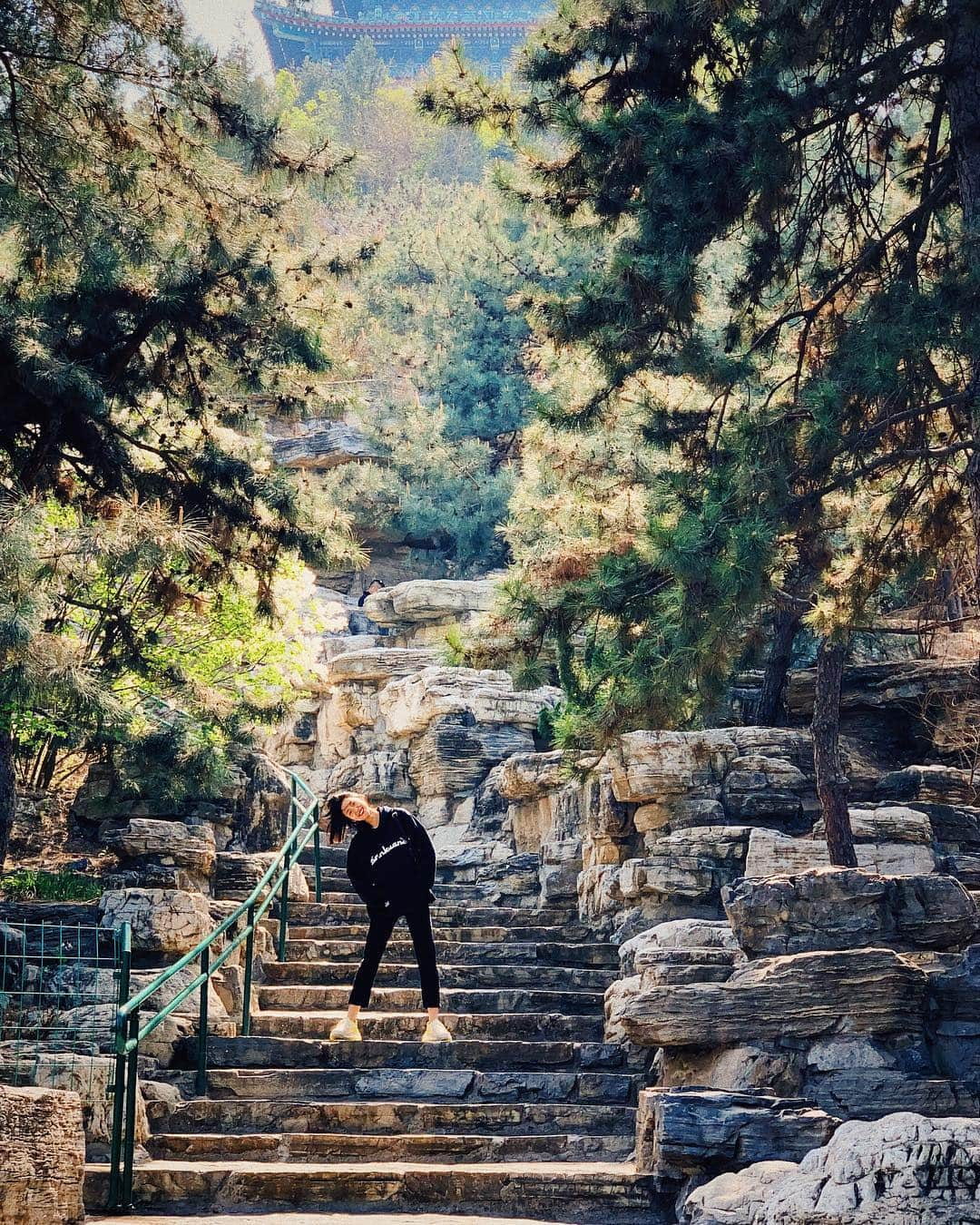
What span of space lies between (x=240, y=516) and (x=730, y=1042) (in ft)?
18.2

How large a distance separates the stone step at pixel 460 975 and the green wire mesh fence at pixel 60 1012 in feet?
4.57

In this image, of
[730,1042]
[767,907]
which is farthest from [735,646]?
[730,1042]

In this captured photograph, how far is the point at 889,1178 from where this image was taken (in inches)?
175

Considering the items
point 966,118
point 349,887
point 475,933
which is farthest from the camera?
point 349,887

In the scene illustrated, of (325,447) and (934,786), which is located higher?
(325,447)

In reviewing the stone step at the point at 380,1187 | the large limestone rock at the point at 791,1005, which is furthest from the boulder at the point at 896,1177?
the large limestone rock at the point at 791,1005

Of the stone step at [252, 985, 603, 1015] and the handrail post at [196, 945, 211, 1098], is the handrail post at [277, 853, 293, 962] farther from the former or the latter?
the handrail post at [196, 945, 211, 1098]

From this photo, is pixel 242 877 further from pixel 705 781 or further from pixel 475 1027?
pixel 705 781

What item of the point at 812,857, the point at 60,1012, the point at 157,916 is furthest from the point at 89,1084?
the point at 812,857

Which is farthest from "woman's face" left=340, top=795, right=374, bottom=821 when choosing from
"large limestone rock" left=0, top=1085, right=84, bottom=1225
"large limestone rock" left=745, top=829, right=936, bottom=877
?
"large limestone rock" left=745, top=829, right=936, bottom=877

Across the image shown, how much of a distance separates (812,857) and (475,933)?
273cm

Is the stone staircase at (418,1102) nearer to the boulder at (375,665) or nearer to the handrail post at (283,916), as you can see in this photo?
the handrail post at (283,916)

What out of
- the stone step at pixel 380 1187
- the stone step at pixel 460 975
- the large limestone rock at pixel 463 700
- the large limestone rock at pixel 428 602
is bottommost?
the stone step at pixel 380 1187

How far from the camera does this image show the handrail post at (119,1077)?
668 cm
